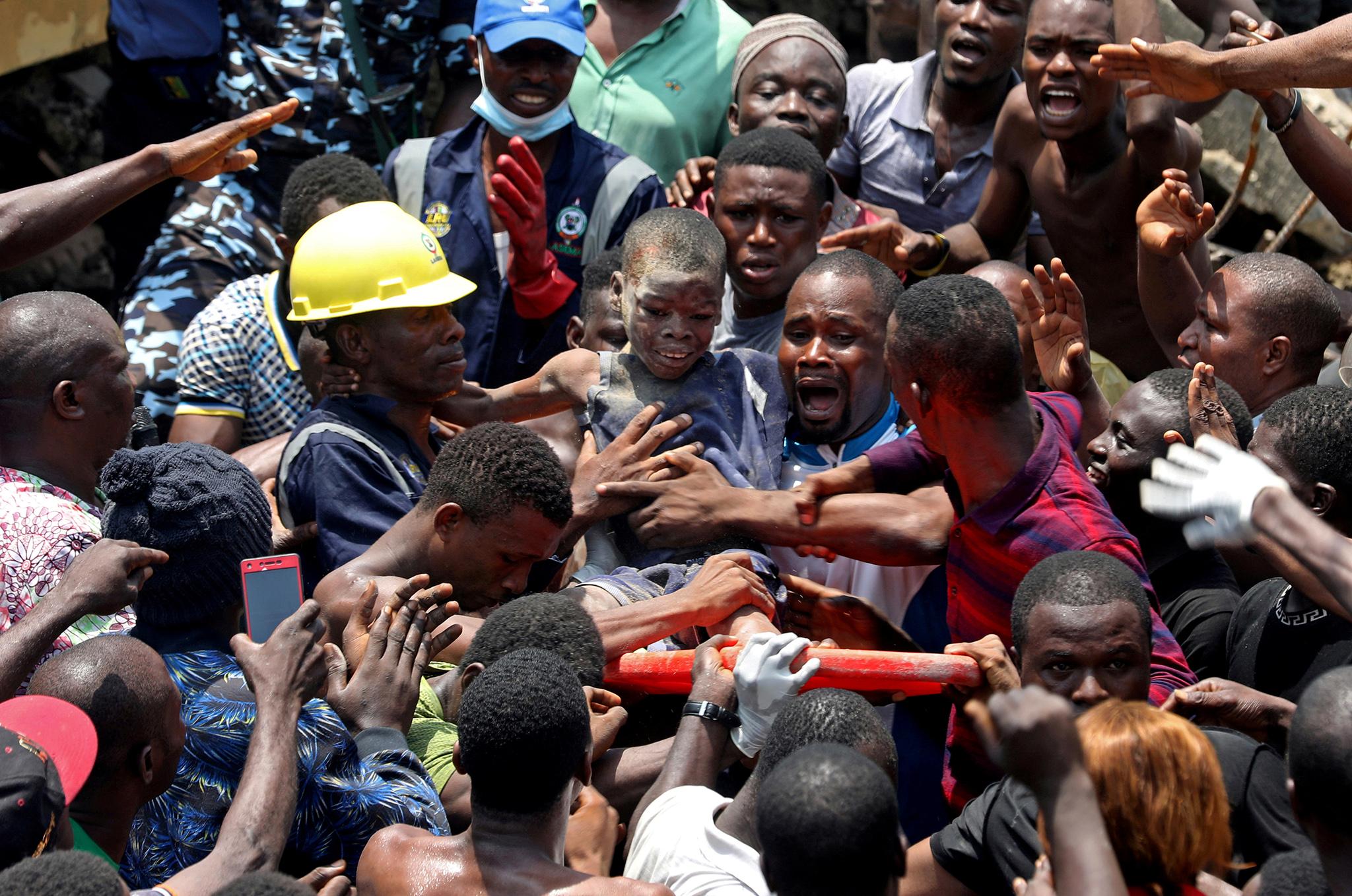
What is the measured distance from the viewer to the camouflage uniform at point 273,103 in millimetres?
6289

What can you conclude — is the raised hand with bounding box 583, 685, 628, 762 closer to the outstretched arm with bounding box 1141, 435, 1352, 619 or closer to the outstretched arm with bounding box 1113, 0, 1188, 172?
the outstretched arm with bounding box 1141, 435, 1352, 619

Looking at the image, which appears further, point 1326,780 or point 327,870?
point 327,870

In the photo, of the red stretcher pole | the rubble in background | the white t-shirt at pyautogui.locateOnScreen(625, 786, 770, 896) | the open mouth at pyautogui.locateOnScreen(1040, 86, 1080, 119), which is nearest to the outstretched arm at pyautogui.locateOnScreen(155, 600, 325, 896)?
the white t-shirt at pyautogui.locateOnScreen(625, 786, 770, 896)

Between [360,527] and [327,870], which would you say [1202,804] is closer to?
[327,870]

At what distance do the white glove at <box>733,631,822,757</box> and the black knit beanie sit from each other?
128 centimetres

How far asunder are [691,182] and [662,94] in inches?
34.2

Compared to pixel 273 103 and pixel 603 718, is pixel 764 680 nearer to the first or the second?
pixel 603 718

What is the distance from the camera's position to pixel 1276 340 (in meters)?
4.82

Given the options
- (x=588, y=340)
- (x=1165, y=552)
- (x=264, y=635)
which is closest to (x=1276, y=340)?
(x=1165, y=552)

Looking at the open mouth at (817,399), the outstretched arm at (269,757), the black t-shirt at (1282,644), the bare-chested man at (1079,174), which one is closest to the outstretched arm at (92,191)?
the outstretched arm at (269,757)

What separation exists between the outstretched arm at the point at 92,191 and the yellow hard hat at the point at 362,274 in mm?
448

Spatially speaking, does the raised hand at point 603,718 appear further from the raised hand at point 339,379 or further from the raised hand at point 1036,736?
the raised hand at point 339,379

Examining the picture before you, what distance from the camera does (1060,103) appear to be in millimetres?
5828

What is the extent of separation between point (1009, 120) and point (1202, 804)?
13.6ft
